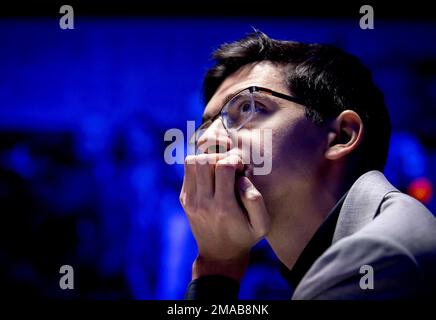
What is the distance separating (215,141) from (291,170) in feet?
0.80

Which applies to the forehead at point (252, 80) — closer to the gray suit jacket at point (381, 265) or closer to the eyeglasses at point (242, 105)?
the eyeglasses at point (242, 105)

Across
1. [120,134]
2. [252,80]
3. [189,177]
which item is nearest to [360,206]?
[189,177]

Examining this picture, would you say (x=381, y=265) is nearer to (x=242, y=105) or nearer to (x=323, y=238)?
(x=323, y=238)

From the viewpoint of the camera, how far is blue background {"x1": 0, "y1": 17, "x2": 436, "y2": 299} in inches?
114

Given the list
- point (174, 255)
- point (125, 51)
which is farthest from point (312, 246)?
point (125, 51)

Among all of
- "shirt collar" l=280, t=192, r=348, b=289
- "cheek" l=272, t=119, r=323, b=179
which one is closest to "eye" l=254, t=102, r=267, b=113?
"cheek" l=272, t=119, r=323, b=179

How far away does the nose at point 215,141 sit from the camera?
4.76 feet

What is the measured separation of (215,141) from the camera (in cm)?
147

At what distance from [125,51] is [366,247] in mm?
2540

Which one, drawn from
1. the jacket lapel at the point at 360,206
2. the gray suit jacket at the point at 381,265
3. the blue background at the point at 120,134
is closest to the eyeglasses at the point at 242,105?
the jacket lapel at the point at 360,206

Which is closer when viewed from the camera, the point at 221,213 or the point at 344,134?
the point at 221,213

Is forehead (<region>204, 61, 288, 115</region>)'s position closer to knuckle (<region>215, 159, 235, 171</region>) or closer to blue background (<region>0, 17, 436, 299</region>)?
knuckle (<region>215, 159, 235, 171</region>)
